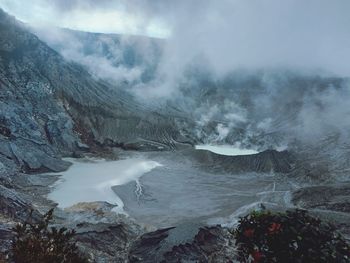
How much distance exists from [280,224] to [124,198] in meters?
24.2

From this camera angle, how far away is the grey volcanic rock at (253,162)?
129 feet

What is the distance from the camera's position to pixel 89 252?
16219 mm

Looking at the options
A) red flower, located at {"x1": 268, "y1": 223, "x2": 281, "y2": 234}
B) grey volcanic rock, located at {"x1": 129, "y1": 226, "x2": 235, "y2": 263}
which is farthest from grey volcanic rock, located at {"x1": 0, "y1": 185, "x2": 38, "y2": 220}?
red flower, located at {"x1": 268, "y1": 223, "x2": 281, "y2": 234}

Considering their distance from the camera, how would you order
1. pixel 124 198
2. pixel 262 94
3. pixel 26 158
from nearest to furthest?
1. pixel 124 198
2. pixel 26 158
3. pixel 262 94

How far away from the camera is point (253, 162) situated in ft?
135

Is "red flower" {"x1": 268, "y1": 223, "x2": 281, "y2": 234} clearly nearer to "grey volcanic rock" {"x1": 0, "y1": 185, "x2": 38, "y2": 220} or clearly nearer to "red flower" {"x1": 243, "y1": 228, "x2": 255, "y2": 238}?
"red flower" {"x1": 243, "y1": 228, "x2": 255, "y2": 238}

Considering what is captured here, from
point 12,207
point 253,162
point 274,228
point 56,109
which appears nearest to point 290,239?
point 274,228

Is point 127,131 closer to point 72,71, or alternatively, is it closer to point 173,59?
point 72,71

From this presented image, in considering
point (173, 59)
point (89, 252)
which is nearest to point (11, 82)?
point (89, 252)

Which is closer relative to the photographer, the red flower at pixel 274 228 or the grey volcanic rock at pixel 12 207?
the red flower at pixel 274 228

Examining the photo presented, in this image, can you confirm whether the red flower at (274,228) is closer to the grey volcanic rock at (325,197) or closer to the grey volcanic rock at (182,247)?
the grey volcanic rock at (182,247)

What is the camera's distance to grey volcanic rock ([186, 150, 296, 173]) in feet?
129

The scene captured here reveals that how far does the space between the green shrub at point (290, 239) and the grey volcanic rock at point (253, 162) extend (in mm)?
33537

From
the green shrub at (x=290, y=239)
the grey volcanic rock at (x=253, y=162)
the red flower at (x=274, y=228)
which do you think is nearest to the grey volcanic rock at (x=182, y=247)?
the green shrub at (x=290, y=239)
